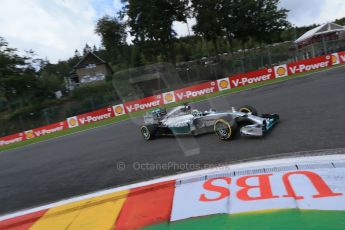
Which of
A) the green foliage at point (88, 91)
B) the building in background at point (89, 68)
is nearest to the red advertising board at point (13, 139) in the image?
the green foliage at point (88, 91)

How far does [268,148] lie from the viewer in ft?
20.9

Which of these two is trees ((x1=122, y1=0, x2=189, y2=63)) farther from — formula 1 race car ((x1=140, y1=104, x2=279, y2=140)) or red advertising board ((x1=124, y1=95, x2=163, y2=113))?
formula 1 race car ((x1=140, y1=104, x2=279, y2=140))

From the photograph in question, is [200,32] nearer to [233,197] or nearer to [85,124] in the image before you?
[85,124]

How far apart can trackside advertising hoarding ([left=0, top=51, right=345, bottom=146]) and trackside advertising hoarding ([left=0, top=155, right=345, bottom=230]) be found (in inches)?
642

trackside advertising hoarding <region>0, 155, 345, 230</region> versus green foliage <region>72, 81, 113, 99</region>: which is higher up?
green foliage <region>72, 81, 113, 99</region>

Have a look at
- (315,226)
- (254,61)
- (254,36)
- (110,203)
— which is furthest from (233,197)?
(254,36)

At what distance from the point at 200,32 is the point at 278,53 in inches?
495

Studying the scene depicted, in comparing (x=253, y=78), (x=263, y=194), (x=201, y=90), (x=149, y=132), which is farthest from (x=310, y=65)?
(x=263, y=194)

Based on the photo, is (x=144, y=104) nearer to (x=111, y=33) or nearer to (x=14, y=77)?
(x=14, y=77)

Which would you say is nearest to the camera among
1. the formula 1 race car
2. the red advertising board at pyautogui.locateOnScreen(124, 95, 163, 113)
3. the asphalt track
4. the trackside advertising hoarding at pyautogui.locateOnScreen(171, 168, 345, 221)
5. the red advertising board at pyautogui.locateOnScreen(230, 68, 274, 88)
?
the trackside advertising hoarding at pyautogui.locateOnScreen(171, 168, 345, 221)

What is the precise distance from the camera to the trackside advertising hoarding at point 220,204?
3.79 meters

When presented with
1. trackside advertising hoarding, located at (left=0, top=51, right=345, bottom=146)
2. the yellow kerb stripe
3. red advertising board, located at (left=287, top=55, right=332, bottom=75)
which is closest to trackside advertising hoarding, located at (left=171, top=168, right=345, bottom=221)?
the yellow kerb stripe

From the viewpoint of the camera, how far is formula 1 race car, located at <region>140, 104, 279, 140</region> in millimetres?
7236

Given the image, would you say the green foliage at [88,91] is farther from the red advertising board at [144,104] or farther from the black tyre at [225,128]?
the black tyre at [225,128]
